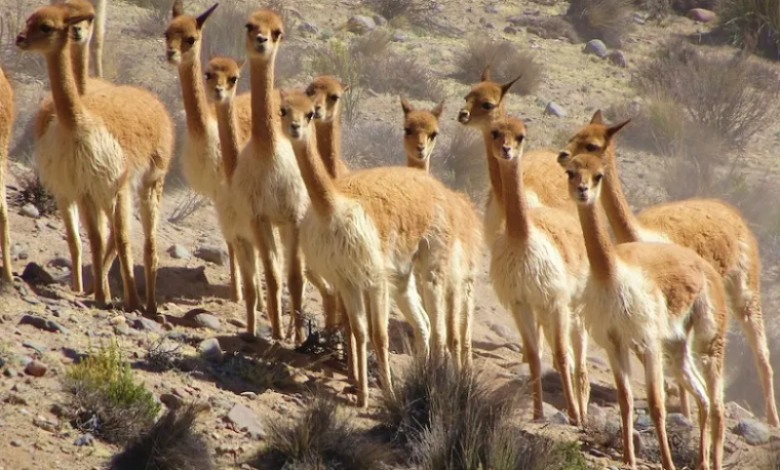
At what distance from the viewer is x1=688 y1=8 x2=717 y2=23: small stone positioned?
26828 millimetres

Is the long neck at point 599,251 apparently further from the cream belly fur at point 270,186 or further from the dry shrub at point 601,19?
the dry shrub at point 601,19

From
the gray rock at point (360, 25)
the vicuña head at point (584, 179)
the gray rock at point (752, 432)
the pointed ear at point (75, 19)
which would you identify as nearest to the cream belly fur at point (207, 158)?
the pointed ear at point (75, 19)

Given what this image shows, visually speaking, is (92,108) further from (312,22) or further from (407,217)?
(312,22)

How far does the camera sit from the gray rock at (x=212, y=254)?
1266 centimetres

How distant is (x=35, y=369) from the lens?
27.1 ft

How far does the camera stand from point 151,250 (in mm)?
10586

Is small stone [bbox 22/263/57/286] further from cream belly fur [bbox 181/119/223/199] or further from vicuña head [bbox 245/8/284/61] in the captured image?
vicuña head [bbox 245/8/284/61]

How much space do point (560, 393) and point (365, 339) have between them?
245 cm

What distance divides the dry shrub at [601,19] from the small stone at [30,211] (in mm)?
14960

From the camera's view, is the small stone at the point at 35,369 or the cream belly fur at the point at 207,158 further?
the cream belly fur at the point at 207,158

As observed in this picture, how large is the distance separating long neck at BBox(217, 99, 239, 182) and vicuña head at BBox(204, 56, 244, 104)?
0.23ft

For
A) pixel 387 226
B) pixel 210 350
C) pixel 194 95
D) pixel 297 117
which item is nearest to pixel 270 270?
pixel 210 350

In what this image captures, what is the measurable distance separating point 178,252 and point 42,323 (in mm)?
3402

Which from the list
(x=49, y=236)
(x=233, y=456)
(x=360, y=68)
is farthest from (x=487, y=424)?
(x=360, y=68)
